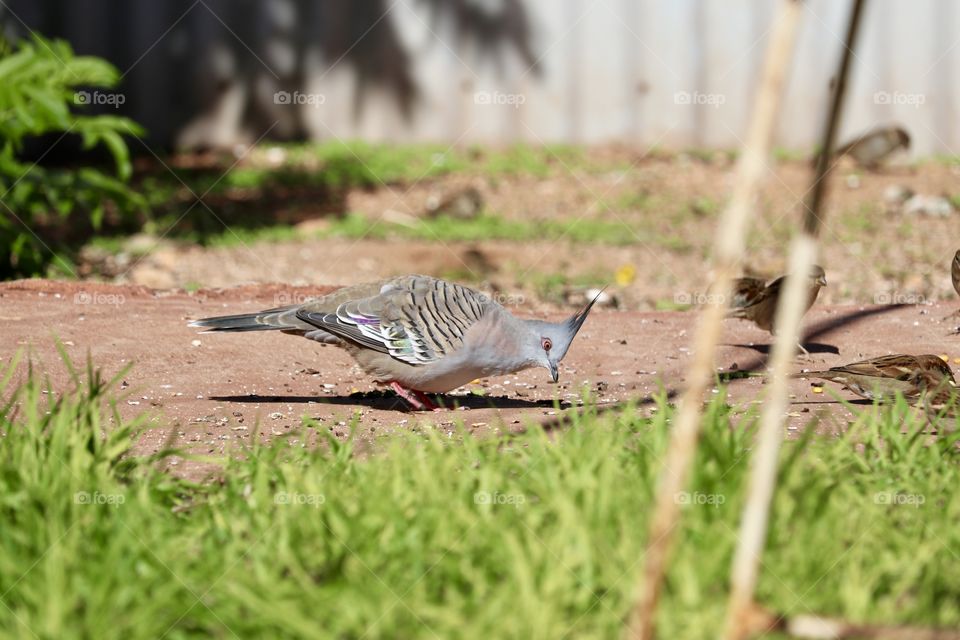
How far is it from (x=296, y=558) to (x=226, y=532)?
0.35 meters

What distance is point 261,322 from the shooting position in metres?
5.52

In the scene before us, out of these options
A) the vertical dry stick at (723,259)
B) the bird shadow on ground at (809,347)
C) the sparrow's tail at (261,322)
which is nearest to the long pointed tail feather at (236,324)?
the sparrow's tail at (261,322)

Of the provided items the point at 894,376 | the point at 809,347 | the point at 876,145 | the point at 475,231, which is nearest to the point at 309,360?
the point at 809,347

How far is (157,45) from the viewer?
11.8m

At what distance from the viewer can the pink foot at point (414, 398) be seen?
18.0 feet

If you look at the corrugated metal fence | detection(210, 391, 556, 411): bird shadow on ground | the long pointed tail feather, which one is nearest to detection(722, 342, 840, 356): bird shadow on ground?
detection(210, 391, 556, 411): bird shadow on ground

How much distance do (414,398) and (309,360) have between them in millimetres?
1065

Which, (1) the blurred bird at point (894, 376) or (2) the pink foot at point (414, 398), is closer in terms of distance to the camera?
(1) the blurred bird at point (894, 376)

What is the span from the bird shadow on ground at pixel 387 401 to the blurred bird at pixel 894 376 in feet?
4.00

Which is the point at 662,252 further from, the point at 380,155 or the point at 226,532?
the point at 226,532

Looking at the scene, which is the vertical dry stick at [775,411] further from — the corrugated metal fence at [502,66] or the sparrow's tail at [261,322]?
the corrugated metal fence at [502,66]

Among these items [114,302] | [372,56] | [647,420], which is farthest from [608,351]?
[372,56]

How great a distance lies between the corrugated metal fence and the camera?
452 inches

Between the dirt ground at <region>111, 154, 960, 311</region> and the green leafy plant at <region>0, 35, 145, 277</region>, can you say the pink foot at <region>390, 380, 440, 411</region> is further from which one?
the green leafy plant at <region>0, 35, 145, 277</region>
